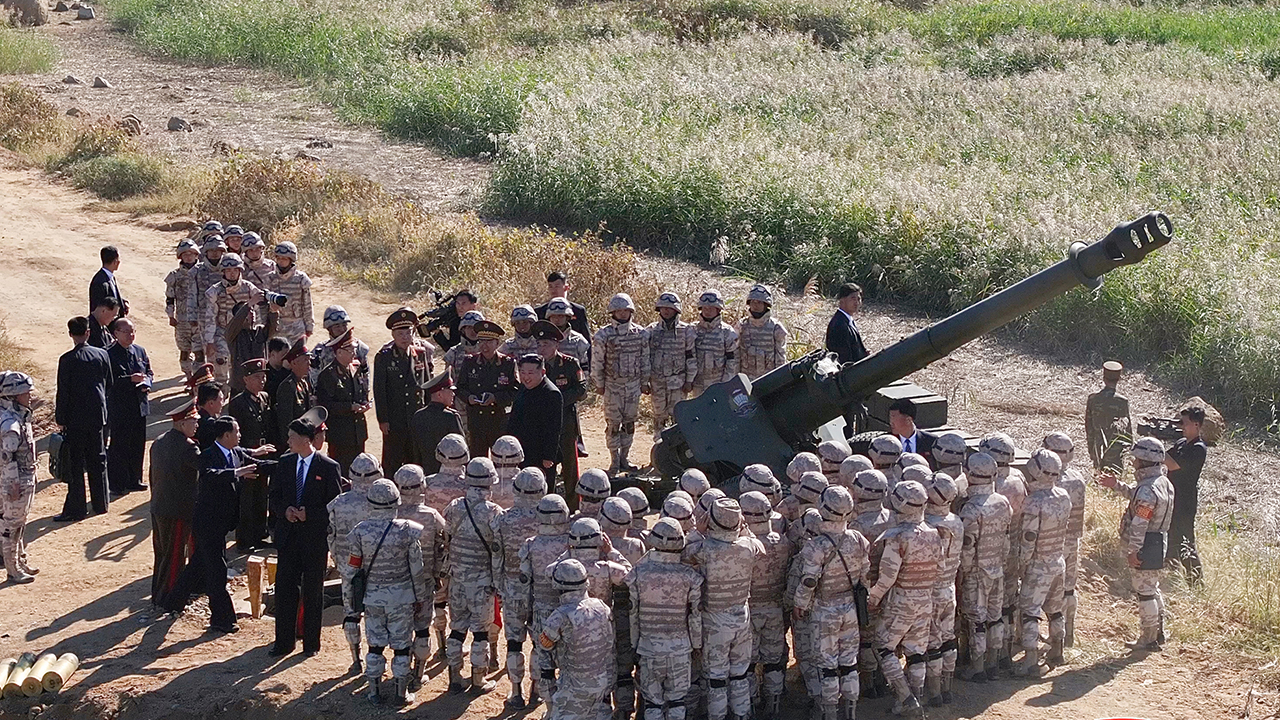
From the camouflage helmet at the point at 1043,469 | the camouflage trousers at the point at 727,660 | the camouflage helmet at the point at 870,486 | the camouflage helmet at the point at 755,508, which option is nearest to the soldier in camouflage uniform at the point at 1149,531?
the camouflage helmet at the point at 1043,469

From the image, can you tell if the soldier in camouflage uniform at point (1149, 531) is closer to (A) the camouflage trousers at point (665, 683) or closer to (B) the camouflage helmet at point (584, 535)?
(A) the camouflage trousers at point (665, 683)

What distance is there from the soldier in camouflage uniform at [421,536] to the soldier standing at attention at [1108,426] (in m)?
6.30

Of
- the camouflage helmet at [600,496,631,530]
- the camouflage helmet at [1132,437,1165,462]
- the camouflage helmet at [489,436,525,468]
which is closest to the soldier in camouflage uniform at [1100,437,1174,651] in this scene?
the camouflage helmet at [1132,437,1165,462]

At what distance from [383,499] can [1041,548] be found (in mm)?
4340

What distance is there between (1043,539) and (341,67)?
81.9 ft

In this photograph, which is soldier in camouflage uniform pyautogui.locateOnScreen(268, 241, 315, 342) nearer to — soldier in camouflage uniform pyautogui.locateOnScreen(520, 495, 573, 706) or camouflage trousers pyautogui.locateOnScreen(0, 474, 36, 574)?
camouflage trousers pyautogui.locateOnScreen(0, 474, 36, 574)

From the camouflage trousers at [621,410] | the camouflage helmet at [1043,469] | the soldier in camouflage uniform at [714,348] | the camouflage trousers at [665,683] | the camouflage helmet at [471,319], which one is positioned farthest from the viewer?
the camouflage trousers at [621,410]

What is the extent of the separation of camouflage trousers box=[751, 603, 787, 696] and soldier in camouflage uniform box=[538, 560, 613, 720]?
107 cm

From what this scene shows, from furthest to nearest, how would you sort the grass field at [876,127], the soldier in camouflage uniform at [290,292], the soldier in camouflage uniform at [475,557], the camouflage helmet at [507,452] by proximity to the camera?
the grass field at [876,127], the soldier in camouflage uniform at [290,292], the camouflage helmet at [507,452], the soldier in camouflage uniform at [475,557]

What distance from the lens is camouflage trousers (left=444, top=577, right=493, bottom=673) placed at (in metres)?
9.29

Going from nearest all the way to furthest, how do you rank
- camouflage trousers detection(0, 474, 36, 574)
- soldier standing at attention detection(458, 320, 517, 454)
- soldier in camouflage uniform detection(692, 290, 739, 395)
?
camouflage trousers detection(0, 474, 36, 574), soldier standing at attention detection(458, 320, 517, 454), soldier in camouflage uniform detection(692, 290, 739, 395)

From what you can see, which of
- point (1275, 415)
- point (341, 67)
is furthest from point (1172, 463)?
point (341, 67)

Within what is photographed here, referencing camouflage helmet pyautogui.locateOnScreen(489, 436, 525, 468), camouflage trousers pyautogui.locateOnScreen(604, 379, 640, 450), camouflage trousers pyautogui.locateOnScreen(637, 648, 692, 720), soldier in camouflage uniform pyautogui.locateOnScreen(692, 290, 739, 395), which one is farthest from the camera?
camouflage trousers pyautogui.locateOnScreen(604, 379, 640, 450)

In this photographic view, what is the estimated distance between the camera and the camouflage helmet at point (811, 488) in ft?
29.7
